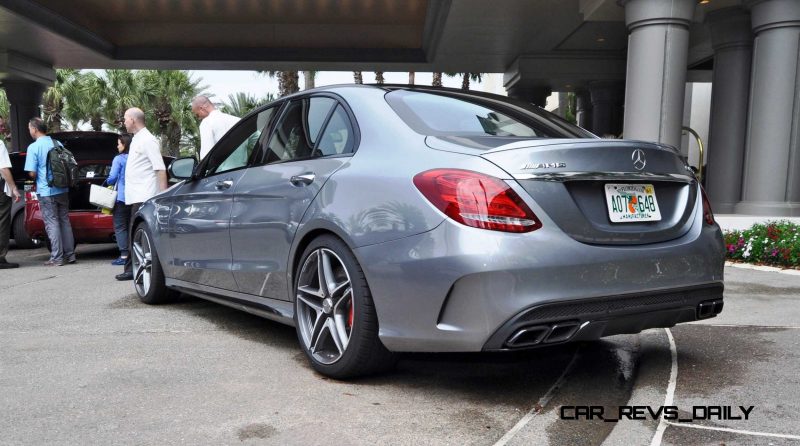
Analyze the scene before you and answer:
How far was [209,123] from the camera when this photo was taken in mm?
7145

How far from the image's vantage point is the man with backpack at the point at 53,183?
27.5 ft

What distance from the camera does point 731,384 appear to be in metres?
3.30

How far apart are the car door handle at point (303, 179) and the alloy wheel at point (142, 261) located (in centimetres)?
243

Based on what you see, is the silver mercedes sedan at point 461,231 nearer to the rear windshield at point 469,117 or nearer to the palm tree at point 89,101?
the rear windshield at point 469,117

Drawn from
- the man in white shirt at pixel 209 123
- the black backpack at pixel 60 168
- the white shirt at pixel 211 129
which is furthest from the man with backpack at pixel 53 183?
the white shirt at pixel 211 129

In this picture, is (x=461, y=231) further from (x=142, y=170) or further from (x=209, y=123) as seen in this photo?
(x=142, y=170)

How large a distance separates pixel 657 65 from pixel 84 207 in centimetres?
872

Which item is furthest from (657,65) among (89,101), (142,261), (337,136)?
(89,101)

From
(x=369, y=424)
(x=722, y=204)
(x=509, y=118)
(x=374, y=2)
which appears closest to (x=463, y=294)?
(x=369, y=424)

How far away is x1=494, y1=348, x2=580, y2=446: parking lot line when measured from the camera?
8.86 ft

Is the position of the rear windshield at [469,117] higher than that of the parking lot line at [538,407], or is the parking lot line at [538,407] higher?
the rear windshield at [469,117]

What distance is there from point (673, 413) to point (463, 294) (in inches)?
40.3

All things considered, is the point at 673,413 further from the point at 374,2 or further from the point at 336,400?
the point at 374,2

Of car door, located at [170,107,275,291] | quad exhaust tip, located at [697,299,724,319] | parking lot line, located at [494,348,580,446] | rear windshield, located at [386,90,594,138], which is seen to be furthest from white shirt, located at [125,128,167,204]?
quad exhaust tip, located at [697,299,724,319]
